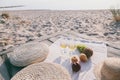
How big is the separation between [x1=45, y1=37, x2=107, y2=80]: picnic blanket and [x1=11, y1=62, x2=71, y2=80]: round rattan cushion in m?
0.13

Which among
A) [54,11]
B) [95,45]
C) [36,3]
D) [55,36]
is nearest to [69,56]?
[95,45]

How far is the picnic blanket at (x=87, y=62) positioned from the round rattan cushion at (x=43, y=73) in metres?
0.13

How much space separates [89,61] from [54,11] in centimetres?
519

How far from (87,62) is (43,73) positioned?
43 centimetres

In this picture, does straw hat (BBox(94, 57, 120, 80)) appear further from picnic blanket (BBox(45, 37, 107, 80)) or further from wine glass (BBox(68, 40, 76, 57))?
wine glass (BBox(68, 40, 76, 57))

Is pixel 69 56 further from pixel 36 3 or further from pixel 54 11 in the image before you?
pixel 36 3

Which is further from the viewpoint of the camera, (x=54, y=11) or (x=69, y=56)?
(x=54, y=11)

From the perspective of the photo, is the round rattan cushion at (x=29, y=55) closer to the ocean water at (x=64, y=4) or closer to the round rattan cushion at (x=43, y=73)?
the round rattan cushion at (x=43, y=73)

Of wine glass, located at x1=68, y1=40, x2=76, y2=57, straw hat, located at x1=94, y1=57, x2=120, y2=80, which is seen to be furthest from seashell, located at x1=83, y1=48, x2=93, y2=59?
straw hat, located at x1=94, y1=57, x2=120, y2=80

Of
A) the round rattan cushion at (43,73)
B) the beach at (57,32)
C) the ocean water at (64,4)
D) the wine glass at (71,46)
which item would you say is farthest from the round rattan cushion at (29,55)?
the ocean water at (64,4)

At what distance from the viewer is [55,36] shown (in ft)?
8.88

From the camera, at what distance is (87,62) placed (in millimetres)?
1820

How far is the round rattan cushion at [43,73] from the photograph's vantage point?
60.4 inches

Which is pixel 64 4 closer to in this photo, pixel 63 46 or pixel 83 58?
pixel 63 46
